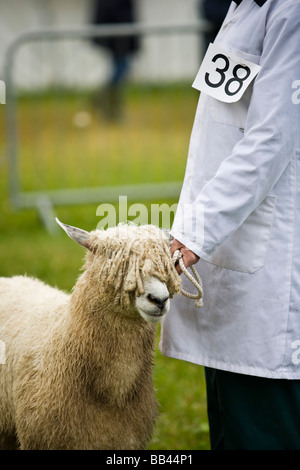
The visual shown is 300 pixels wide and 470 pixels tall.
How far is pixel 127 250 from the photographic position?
2201 millimetres

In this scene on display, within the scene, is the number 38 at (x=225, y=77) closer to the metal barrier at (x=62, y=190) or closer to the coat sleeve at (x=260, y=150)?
the coat sleeve at (x=260, y=150)

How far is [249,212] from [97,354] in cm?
70

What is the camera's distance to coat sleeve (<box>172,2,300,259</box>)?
7.22ft

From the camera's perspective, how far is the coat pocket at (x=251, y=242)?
236 cm

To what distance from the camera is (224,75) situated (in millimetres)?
2381

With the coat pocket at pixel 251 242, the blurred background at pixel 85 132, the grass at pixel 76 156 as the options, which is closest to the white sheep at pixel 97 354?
the coat pocket at pixel 251 242

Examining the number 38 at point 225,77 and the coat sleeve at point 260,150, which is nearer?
the coat sleeve at point 260,150

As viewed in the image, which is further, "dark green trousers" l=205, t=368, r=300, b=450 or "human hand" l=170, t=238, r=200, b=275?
"dark green trousers" l=205, t=368, r=300, b=450

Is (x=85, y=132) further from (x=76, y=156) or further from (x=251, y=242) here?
(x=251, y=242)

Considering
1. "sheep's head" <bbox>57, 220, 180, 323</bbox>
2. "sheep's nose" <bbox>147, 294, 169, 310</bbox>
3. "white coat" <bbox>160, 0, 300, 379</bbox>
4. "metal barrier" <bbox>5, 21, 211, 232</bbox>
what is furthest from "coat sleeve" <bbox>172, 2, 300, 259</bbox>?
"metal barrier" <bbox>5, 21, 211, 232</bbox>

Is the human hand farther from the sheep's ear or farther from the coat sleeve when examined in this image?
the sheep's ear

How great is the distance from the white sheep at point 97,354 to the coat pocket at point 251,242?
0.90 feet

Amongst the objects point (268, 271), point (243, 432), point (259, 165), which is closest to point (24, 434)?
point (243, 432)

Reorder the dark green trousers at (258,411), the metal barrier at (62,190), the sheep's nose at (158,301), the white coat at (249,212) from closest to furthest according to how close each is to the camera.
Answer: the sheep's nose at (158,301) → the white coat at (249,212) → the dark green trousers at (258,411) → the metal barrier at (62,190)
